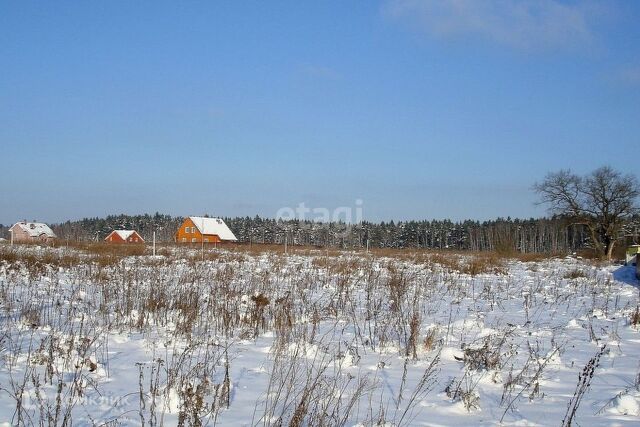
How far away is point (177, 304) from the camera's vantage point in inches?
253

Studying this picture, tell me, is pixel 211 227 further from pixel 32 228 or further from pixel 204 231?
pixel 32 228

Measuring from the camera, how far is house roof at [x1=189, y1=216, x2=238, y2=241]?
6406 centimetres

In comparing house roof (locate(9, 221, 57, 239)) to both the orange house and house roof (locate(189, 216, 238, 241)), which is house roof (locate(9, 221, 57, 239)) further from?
house roof (locate(189, 216, 238, 241))

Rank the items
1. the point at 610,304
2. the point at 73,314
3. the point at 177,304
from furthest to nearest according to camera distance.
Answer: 1. the point at 610,304
2. the point at 177,304
3. the point at 73,314

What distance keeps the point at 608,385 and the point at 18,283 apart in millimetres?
9588

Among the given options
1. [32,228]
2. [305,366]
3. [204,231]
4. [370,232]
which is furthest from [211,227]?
[305,366]

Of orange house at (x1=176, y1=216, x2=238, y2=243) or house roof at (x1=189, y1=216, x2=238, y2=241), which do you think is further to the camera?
orange house at (x1=176, y1=216, x2=238, y2=243)

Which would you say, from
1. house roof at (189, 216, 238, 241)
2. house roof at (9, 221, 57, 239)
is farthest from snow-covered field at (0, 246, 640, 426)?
house roof at (9, 221, 57, 239)

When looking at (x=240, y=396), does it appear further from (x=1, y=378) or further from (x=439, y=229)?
(x=439, y=229)

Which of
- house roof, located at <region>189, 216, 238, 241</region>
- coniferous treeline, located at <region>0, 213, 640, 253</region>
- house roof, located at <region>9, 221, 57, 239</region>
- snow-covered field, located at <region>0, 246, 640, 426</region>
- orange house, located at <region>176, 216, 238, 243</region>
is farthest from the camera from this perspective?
coniferous treeline, located at <region>0, 213, 640, 253</region>

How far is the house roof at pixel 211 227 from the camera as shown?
210 ft

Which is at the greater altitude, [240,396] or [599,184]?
[599,184]

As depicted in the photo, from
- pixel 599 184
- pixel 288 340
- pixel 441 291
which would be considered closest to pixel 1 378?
pixel 288 340

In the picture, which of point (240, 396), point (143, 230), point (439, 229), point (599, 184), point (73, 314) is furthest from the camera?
point (143, 230)
